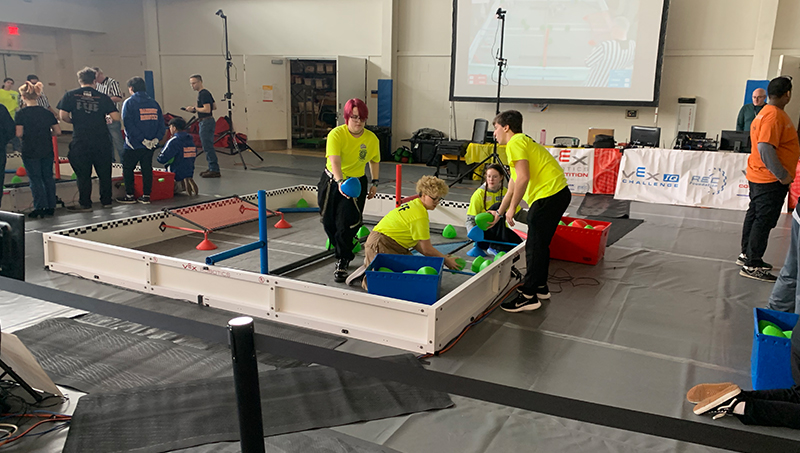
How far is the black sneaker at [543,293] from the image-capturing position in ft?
13.9

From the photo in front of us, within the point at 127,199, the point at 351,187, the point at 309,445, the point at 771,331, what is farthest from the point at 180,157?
the point at 771,331

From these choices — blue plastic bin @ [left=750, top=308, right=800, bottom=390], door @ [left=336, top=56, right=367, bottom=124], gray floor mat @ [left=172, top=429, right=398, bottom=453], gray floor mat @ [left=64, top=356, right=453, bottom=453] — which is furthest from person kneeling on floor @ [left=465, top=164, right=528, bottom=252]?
door @ [left=336, top=56, right=367, bottom=124]

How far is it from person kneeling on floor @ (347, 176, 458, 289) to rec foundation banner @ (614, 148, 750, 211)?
18.0 feet

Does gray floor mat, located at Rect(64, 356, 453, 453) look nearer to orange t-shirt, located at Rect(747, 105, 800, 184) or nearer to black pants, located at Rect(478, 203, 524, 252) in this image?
black pants, located at Rect(478, 203, 524, 252)

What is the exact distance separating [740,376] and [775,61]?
9.16m

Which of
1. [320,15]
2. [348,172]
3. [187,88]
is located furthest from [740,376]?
[187,88]

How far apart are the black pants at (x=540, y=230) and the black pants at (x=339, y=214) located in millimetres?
1405

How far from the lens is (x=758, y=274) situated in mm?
4844

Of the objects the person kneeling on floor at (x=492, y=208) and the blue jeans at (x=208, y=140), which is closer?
the person kneeling on floor at (x=492, y=208)

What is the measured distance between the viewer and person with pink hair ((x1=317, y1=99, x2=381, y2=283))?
4336mm

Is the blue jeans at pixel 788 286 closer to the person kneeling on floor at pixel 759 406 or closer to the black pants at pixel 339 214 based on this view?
the person kneeling on floor at pixel 759 406

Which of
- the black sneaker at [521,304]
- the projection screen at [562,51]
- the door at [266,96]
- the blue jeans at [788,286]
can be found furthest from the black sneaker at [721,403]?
the door at [266,96]

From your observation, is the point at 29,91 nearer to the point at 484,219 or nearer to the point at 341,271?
the point at 341,271

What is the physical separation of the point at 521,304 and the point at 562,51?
28.1ft
